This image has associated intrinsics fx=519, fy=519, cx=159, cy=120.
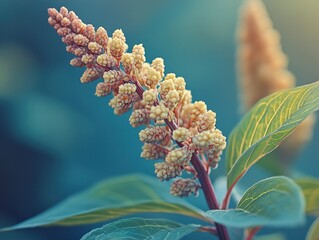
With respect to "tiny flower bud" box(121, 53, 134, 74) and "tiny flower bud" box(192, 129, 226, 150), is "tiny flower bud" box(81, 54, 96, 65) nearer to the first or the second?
"tiny flower bud" box(121, 53, 134, 74)

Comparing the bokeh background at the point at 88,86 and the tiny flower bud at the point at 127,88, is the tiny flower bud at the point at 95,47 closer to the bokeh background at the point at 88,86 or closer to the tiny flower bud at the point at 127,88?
the tiny flower bud at the point at 127,88

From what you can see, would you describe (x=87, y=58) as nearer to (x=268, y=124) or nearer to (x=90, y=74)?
(x=90, y=74)

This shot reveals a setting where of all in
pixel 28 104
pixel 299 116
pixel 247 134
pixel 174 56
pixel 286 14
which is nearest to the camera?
pixel 299 116

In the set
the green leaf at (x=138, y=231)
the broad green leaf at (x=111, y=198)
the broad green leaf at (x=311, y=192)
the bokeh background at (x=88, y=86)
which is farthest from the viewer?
the bokeh background at (x=88, y=86)

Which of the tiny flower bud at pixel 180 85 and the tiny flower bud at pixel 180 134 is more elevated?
the tiny flower bud at pixel 180 85

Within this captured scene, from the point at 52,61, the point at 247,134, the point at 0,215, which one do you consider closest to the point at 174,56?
the point at 52,61

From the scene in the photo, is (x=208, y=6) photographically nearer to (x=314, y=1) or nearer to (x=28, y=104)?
(x=314, y=1)

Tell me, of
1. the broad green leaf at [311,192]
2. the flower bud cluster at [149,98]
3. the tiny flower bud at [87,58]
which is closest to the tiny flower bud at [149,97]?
the flower bud cluster at [149,98]

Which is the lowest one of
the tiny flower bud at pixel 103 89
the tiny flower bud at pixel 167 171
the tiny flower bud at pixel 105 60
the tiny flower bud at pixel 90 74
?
the tiny flower bud at pixel 167 171
